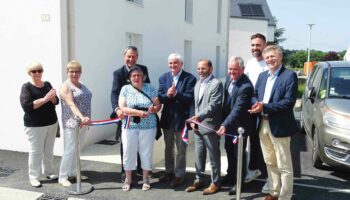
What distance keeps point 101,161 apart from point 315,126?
3.80 m

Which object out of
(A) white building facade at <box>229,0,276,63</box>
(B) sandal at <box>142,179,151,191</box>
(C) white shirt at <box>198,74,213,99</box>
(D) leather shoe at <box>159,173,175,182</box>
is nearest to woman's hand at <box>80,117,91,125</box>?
(B) sandal at <box>142,179,151,191</box>

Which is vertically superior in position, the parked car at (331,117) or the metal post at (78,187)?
the parked car at (331,117)

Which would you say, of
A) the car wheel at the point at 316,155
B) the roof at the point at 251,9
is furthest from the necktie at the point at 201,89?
the roof at the point at 251,9

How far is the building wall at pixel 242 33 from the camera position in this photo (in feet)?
99.2

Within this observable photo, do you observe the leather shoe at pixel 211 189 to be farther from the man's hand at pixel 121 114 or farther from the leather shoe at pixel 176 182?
the man's hand at pixel 121 114

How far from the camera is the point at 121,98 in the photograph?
195 inches

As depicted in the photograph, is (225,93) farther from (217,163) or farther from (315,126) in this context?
(315,126)

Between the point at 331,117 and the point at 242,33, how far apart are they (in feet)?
88.3

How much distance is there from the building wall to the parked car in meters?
23.6

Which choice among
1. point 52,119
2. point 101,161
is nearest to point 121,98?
point 52,119

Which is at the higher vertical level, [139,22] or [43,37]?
[139,22]

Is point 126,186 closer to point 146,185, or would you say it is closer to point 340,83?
point 146,185

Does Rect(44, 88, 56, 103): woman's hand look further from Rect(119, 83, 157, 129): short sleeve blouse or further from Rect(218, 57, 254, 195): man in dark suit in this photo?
Rect(218, 57, 254, 195): man in dark suit

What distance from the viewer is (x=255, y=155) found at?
510 centimetres
